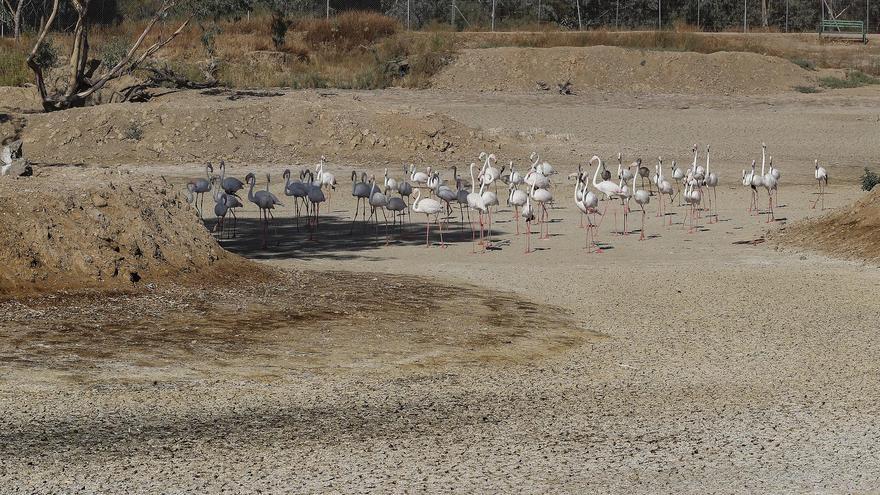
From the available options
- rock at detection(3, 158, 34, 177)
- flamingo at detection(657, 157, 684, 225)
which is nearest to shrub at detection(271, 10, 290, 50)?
flamingo at detection(657, 157, 684, 225)

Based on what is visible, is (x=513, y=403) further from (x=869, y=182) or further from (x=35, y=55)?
(x=35, y=55)

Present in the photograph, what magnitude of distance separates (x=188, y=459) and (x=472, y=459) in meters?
1.98

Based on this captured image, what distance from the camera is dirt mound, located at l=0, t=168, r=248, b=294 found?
15125mm

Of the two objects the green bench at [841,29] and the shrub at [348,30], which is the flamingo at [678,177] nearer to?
the shrub at [348,30]

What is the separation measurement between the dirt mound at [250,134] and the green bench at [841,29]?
92.2 ft

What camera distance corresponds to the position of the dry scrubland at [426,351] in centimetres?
945

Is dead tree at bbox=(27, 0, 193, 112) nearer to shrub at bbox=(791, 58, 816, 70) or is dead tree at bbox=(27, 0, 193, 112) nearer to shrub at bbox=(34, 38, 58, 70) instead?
shrub at bbox=(34, 38, 58, 70)

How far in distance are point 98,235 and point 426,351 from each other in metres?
4.74

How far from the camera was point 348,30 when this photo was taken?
5619 cm

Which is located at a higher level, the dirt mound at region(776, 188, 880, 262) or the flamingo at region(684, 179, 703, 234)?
the flamingo at region(684, 179, 703, 234)

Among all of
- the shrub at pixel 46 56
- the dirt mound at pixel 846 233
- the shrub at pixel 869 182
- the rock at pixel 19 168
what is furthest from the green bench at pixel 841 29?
the rock at pixel 19 168

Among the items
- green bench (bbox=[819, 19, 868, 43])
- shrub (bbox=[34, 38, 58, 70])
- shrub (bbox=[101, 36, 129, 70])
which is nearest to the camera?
shrub (bbox=[34, 38, 58, 70])

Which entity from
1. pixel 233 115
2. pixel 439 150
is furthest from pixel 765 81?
pixel 233 115

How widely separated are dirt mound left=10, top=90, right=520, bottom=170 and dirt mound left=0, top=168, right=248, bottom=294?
59.0ft
